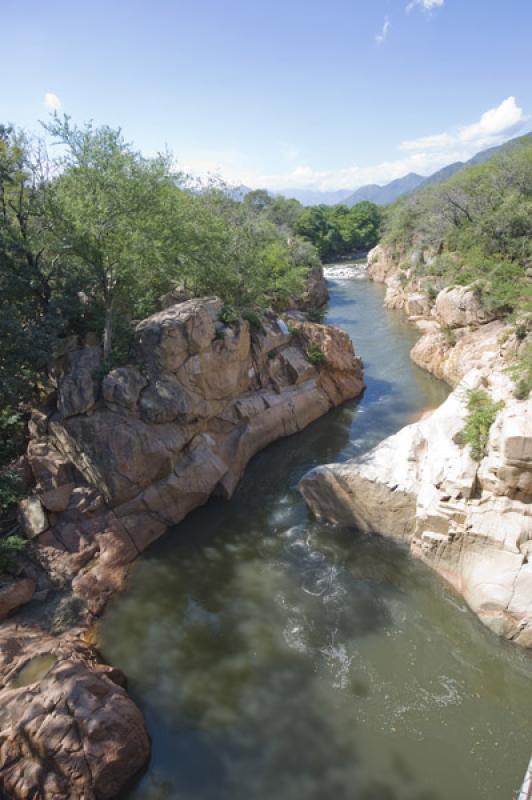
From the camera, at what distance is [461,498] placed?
11828 mm

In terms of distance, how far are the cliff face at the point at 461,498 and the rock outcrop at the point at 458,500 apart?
0.02 metres

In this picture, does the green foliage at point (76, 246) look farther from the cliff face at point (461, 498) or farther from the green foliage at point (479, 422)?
the green foliage at point (479, 422)

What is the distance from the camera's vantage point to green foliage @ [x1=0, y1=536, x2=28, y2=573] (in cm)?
1134

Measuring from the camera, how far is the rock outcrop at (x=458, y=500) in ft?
34.1

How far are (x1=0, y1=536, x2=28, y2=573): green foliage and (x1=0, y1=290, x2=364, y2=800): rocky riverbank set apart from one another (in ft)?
1.59

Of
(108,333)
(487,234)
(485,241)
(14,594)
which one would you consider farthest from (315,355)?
(487,234)

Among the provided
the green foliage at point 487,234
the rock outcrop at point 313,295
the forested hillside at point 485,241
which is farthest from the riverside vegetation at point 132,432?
the rock outcrop at point 313,295

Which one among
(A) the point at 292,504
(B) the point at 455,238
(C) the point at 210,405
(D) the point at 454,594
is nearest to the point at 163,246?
(C) the point at 210,405

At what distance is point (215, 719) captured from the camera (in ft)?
28.8

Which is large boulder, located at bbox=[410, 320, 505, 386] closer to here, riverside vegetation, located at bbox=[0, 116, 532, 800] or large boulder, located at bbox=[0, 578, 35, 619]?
riverside vegetation, located at bbox=[0, 116, 532, 800]

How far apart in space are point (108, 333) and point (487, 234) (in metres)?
25.9

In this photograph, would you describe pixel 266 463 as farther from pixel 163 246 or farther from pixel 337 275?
pixel 337 275

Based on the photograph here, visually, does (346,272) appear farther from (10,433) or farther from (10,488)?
(10,488)

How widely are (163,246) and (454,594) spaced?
14.6 meters
